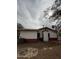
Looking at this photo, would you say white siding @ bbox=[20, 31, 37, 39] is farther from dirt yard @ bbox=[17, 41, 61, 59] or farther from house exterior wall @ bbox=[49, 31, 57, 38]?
house exterior wall @ bbox=[49, 31, 57, 38]

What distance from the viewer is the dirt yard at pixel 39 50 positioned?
157cm

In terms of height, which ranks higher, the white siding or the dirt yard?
the white siding

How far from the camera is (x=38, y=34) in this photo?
5.30 ft

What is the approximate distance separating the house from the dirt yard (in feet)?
0.20

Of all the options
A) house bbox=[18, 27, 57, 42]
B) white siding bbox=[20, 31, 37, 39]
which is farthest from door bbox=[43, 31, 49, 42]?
white siding bbox=[20, 31, 37, 39]

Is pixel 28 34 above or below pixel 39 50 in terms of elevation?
above

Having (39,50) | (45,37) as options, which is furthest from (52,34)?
(39,50)

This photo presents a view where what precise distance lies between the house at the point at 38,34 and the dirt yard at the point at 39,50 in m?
0.06

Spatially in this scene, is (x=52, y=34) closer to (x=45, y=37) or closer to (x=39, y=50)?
(x=45, y=37)

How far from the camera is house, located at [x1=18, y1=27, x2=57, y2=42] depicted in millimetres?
1576

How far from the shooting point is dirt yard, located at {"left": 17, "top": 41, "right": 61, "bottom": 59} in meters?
1.57

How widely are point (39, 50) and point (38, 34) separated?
0.19m
